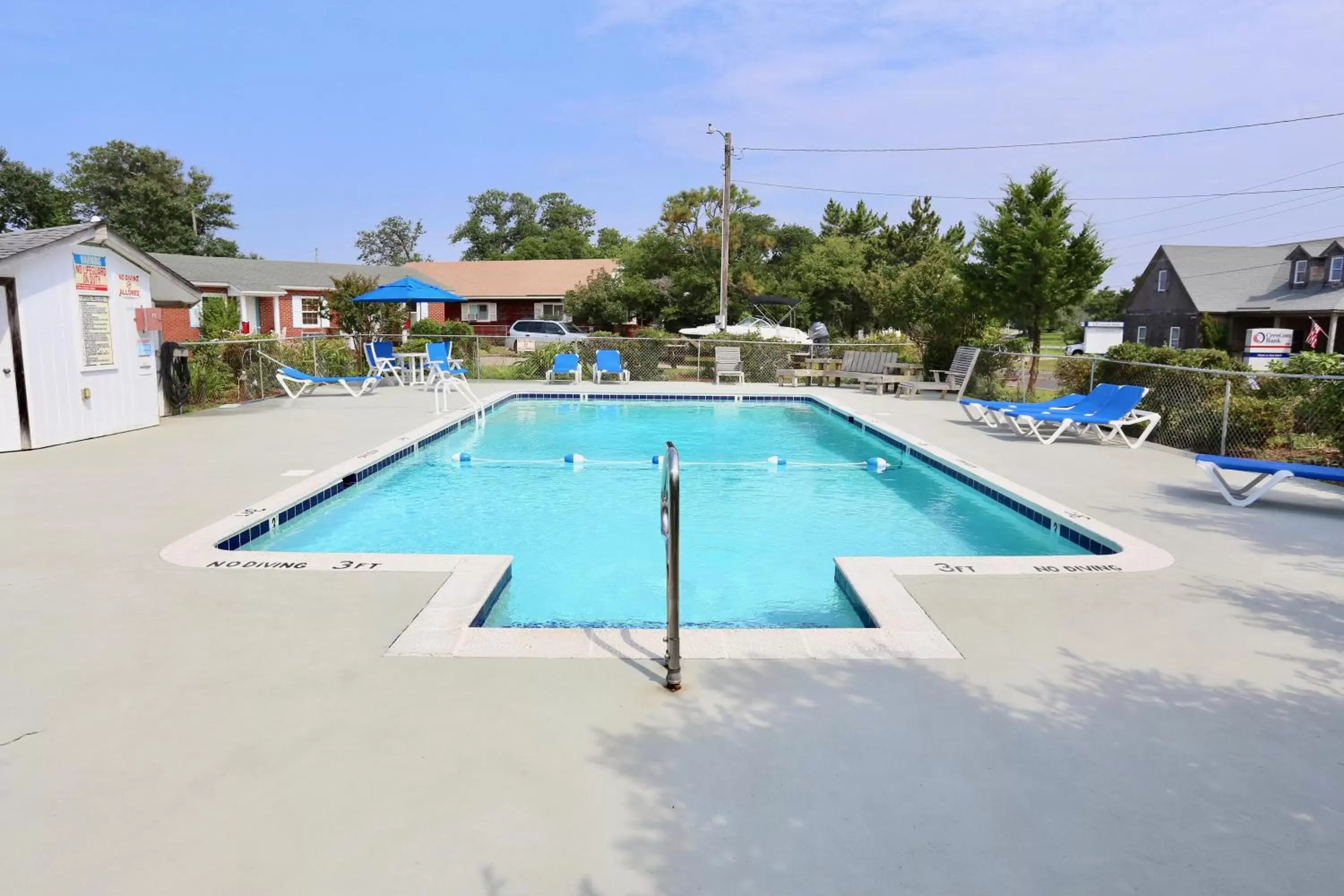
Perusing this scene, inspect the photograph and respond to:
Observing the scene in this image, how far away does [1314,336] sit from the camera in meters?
28.1

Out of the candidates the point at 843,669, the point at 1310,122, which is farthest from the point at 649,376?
the point at 843,669

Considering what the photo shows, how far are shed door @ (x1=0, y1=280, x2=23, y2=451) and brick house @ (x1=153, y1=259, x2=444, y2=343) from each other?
20917mm

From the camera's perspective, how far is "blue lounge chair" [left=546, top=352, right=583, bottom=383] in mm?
19062

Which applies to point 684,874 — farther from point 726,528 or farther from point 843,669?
point 726,528

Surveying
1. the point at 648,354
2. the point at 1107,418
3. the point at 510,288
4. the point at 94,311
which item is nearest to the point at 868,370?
the point at 648,354

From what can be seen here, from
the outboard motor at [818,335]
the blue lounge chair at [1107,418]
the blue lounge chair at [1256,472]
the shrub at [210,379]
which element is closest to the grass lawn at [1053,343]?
the outboard motor at [818,335]

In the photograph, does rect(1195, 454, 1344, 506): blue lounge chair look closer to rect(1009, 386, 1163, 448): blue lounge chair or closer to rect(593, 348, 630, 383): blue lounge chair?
rect(1009, 386, 1163, 448): blue lounge chair

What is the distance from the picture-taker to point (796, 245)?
44.2m

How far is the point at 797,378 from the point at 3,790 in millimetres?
17807

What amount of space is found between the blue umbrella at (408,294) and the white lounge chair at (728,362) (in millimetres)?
5989

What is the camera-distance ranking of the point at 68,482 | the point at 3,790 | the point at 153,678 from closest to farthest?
the point at 3,790 → the point at 153,678 → the point at 68,482

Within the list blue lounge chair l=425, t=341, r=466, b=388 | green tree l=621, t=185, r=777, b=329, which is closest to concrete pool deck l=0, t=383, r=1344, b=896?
blue lounge chair l=425, t=341, r=466, b=388

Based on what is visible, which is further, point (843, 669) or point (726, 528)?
point (726, 528)

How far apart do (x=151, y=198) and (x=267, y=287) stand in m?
19.7
